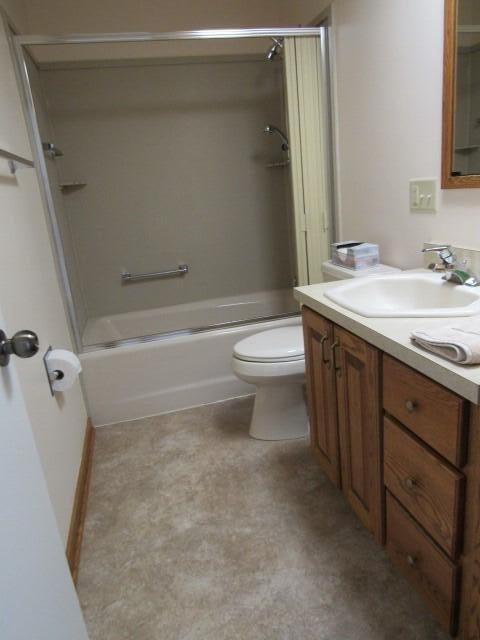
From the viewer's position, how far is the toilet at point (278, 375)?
1.90m

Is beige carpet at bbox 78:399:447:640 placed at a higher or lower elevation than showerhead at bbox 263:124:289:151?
lower

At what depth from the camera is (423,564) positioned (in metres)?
1.05

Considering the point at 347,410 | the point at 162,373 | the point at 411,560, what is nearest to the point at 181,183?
the point at 162,373

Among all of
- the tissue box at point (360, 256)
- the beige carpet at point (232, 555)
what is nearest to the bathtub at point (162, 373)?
the beige carpet at point (232, 555)

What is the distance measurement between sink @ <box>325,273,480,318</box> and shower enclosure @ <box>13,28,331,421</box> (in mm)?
959

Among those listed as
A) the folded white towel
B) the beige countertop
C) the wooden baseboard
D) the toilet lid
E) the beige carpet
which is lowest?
the beige carpet

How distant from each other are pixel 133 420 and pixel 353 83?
2.06m

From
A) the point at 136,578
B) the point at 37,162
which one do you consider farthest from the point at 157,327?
the point at 136,578

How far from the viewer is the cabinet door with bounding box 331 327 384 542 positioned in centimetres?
115

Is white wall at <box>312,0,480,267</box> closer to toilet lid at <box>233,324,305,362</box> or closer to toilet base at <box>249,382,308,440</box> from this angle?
toilet lid at <box>233,324,305,362</box>

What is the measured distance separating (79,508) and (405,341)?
4.56 feet

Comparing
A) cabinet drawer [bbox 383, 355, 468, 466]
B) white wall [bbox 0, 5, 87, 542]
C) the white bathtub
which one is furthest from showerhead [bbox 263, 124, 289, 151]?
cabinet drawer [bbox 383, 355, 468, 466]

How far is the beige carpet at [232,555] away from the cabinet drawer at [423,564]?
15 cm

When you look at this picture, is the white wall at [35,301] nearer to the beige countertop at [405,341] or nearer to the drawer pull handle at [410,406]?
the beige countertop at [405,341]
